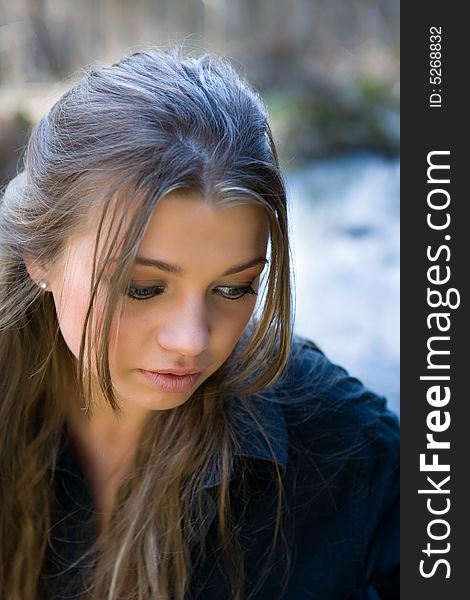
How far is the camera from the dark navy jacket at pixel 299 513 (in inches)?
64.5

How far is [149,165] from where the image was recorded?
1322mm

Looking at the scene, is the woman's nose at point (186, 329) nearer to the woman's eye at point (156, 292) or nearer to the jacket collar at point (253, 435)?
the woman's eye at point (156, 292)

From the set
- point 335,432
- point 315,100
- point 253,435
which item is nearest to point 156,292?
point 253,435

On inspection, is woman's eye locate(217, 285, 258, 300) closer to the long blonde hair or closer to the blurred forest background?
the long blonde hair

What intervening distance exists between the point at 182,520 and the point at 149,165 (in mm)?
632

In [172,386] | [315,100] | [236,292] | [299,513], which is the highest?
[315,100]

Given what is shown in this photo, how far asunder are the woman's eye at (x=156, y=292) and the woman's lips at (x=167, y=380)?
4.8 inches

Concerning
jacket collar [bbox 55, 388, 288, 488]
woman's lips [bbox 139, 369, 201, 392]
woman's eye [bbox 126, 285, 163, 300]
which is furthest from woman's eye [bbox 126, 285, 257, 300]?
jacket collar [bbox 55, 388, 288, 488]

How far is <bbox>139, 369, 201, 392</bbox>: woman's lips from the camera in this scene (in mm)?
1383

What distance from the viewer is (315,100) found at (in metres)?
4.70

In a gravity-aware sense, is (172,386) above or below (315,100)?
below

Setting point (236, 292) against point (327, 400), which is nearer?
point (236, 292)

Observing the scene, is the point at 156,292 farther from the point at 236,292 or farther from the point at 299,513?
the point at 299,513

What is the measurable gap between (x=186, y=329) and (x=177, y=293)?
52mm
